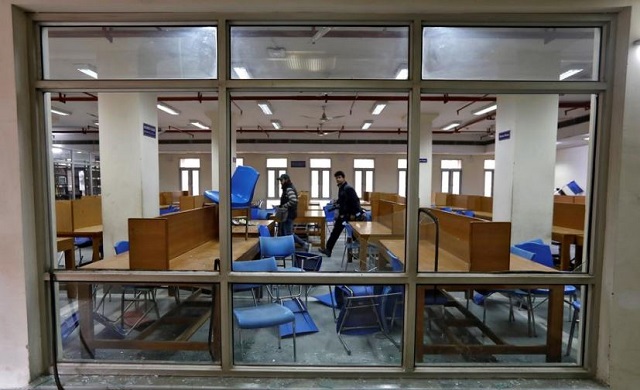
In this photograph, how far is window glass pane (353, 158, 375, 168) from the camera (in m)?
11.8

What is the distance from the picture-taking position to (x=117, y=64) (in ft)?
7.33

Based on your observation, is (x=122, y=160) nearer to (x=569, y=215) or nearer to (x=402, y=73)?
(x=402, y=73)

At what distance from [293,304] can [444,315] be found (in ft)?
5.20

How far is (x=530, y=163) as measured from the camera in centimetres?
421

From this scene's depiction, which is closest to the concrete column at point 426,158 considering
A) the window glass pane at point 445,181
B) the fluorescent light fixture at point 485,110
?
the fluorescent light fixture at point 485,110

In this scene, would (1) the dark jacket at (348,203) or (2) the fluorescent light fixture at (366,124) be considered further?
(2) the fluorescent light fixture at (366,124)

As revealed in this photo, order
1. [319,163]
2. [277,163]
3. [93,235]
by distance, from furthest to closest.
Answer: [319,163] < [277,163] < [93,235]

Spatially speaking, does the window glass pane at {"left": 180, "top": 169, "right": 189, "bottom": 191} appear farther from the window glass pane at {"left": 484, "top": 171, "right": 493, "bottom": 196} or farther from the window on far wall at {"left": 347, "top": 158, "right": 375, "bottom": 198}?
the window glass pane at {"left": 484, "top": 171, "right": 493, "bottom": 196}

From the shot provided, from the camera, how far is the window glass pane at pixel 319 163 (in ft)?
38.6

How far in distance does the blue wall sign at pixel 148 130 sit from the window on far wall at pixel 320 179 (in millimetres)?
7833

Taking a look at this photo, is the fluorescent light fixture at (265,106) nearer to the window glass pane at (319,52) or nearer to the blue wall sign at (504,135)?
the window glass pane at (319,52)

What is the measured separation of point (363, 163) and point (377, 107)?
4.99 m

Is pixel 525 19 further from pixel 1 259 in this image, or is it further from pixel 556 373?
pixel 1 259

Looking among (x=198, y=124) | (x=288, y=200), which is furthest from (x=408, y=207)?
(x=198, y=124)
